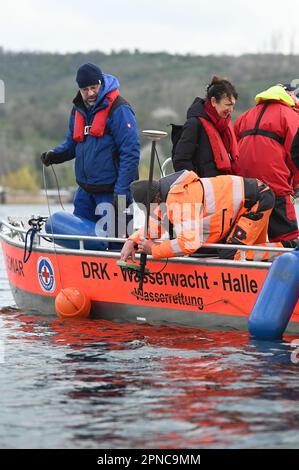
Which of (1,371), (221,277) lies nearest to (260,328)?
(221,277)

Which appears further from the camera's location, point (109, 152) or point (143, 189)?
point (109, 152)

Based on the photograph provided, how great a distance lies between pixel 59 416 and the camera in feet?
21.4

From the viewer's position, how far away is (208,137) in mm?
9539

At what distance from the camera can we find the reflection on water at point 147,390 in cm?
612

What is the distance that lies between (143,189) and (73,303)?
1.62 metres

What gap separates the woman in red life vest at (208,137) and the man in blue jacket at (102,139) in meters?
0.69

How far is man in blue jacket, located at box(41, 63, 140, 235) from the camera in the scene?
33.2ft

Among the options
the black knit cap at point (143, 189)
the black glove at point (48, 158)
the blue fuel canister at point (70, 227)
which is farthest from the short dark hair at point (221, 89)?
the black glove at point (48, 158)

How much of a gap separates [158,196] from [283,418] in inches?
126

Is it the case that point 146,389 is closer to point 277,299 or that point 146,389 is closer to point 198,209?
point 277,299

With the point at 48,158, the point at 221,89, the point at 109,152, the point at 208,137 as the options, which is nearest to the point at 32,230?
the point at 48,158

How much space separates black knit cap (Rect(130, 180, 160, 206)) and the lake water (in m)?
1.22

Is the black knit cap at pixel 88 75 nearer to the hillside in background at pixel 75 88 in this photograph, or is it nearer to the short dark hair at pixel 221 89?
the short dark hair at pixel 221 89

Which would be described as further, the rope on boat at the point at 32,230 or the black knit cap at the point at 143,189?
the rope on boat at the point at 32,230
